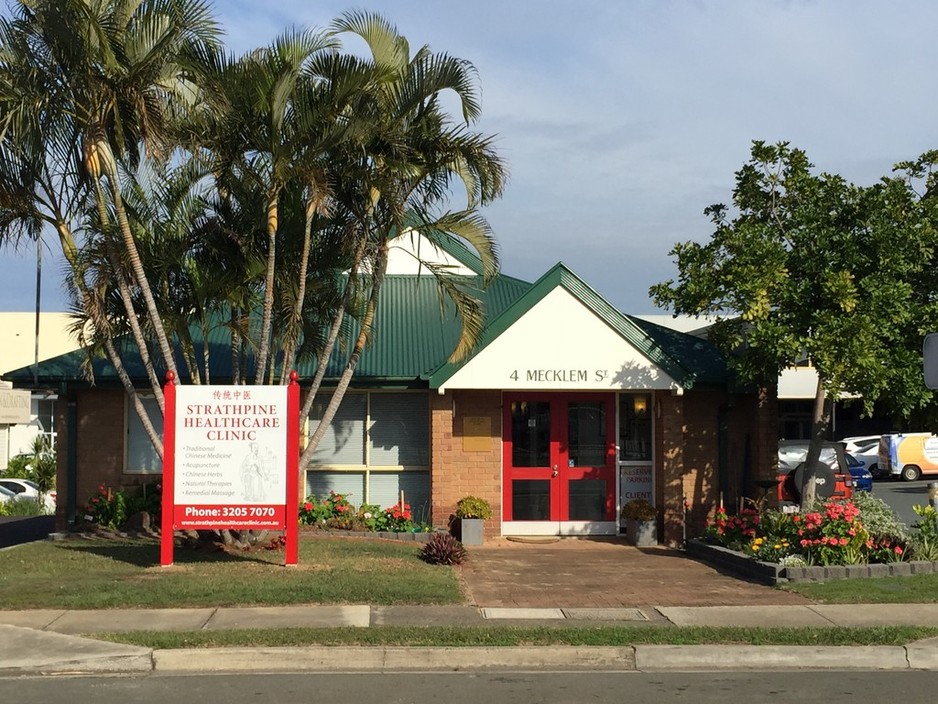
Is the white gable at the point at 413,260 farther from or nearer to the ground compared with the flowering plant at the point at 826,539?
farther from the ground

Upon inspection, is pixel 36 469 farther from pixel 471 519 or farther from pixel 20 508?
pixel 471 519

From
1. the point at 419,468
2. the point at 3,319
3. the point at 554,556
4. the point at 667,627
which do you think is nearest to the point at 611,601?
the point at 667,627

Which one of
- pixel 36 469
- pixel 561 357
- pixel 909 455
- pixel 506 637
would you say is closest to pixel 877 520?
pixel 561 357

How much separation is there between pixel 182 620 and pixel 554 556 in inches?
266

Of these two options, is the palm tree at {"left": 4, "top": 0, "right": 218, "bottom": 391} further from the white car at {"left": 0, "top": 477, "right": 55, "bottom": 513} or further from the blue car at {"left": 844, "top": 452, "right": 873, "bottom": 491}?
the blue car at {"left": 844, "top": 452, "right": 873, "bottom": 491}

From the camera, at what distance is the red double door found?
1788cm

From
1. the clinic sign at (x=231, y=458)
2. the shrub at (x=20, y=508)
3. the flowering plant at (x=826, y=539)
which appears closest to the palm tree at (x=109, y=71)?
the clinic sign at (x=231, y=458)

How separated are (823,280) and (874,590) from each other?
13.9 ft

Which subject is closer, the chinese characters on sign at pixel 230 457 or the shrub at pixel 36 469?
the chinese characters on sign at pixel 230 457

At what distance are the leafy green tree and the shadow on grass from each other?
7.10 m

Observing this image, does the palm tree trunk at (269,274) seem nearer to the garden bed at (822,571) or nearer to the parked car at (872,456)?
the garden bed at (822,571)

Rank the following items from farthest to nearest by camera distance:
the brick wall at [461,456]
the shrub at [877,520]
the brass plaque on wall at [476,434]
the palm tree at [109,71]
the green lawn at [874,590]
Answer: the brass plaque on wall at [476,434]
the brick wall at [461,456]
the shrub at [877,520]
the palm tree at [109,71]
the green lawn at [874,590]

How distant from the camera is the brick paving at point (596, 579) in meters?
12.0

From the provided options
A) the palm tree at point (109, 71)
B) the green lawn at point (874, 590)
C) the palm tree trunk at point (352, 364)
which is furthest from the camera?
the palm tree trunk at point (352, 364)
